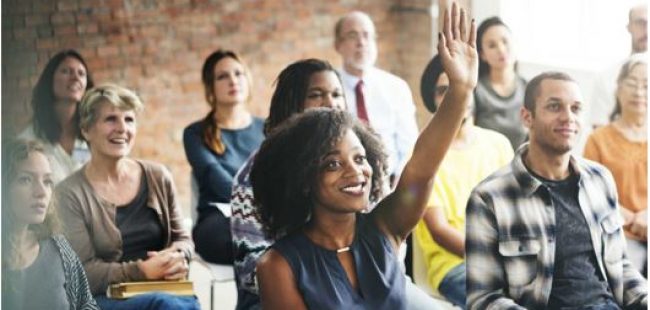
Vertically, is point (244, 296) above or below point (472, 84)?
below

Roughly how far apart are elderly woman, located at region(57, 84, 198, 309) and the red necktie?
0.61 metres

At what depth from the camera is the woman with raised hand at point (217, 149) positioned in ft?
Answer: 11.8

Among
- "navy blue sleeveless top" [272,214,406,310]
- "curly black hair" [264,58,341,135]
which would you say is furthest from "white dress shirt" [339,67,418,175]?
"navy blue sleeveless top" [272,214,406,310]

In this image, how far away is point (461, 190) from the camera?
12.4 feet

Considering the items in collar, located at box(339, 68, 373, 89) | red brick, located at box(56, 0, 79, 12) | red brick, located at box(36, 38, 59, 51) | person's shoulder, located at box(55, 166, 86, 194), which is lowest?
person's shoulder, located at box(55, 166, 86, 194)

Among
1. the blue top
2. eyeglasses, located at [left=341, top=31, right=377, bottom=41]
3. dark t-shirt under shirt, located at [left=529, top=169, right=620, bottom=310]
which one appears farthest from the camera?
dark t-shirt under shirt, located at [left=529, top=169, right=620, bottom=310]

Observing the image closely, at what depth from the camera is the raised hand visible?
3697 millimetres

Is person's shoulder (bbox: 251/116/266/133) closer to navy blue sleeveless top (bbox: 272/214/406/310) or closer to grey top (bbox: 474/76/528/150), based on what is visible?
navy blue sleeveless top (bbox: 272/214/406/310)

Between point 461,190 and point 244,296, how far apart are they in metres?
0.77

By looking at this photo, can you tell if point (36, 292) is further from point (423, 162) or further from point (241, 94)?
point (423, 162)

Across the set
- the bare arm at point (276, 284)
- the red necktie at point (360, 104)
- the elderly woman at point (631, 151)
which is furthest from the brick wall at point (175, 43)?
the elderly woman at point (631, 151)

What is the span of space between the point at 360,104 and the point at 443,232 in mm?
486

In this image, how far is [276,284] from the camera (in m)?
3.50

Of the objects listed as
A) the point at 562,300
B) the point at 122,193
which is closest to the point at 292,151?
the point at 122,193
